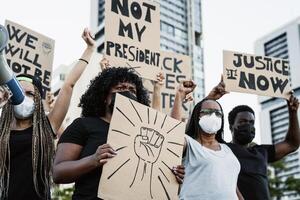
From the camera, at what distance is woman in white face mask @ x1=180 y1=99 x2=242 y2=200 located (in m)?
2.98

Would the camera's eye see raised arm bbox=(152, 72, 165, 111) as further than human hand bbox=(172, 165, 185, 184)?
Yes

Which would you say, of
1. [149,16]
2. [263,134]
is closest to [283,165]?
[149,16]

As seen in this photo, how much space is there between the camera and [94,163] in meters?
2.31

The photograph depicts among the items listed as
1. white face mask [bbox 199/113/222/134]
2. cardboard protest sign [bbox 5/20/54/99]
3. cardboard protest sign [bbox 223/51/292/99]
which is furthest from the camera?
cardboard protest sign [bbox 223/51/292/99]

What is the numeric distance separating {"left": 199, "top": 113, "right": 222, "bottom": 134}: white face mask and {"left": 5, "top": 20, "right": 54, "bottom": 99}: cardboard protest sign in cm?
160

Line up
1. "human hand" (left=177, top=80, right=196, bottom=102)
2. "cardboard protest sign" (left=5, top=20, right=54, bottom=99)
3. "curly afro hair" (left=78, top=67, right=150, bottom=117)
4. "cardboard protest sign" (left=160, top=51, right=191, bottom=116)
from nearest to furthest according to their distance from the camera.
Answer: "curly afro hair" (left=78, top=67, right=150, bottom=117) → "human hand" (left=177, top=80, right=196, bottom=102) → "cardboard protest sign" (left=5, top=20, right=54, bottom=99) → "cardboard protest sign" (left=160, top=51, right=191, bottom=116)

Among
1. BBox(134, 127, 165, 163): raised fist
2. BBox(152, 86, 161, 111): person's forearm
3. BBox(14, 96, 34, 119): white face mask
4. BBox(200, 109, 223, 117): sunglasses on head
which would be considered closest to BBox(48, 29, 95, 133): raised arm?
BBox(14, 96, 34, 119): white face mask

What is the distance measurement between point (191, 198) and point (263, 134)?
96.4 m

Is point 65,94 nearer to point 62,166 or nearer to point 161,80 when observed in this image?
point 62,166

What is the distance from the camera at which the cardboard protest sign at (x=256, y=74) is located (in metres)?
4.76

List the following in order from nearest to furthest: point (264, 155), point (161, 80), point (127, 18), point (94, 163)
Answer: point (94, 163), point (264, 155), point (161, 80), point (127, 18)

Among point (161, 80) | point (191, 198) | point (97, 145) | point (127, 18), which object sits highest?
point (127, 18)

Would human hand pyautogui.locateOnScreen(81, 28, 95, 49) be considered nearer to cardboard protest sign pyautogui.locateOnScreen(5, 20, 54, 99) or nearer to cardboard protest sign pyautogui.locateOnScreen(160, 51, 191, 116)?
cardboard protest sign pyautogui.locateOnScreen(5, 20, 54, 99)

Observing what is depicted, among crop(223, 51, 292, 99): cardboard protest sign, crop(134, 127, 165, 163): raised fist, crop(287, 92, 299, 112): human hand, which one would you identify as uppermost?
crop(223, 51, 292, 99): cardboard protest sign
